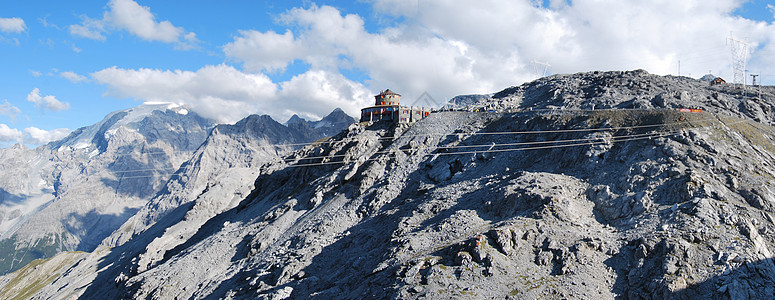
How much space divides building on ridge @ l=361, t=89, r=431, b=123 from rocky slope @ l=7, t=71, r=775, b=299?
623cm

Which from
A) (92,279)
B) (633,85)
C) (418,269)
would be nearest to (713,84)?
(633,85)

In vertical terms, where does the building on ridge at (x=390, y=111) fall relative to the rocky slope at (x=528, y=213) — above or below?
above

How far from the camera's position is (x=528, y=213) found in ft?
174

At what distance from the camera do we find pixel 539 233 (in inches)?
1930

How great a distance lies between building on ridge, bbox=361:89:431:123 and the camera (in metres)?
104

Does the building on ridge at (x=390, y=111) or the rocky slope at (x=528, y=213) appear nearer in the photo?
the rocky slope at (x=528, y=213)

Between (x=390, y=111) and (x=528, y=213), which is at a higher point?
(x=390, y=111)

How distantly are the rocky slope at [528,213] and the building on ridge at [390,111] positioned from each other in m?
6.23

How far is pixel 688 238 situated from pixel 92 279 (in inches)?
5838

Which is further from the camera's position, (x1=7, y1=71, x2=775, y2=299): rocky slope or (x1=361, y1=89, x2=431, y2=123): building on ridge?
(x1=361, y1=89, x2=431, y2=123): building on ridge

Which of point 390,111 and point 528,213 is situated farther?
point 390,111

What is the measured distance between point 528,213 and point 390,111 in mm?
66292

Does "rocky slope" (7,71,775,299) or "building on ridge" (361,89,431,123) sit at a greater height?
"building on ridge" (361,89,431,123)

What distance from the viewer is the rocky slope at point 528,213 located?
1700 inches
